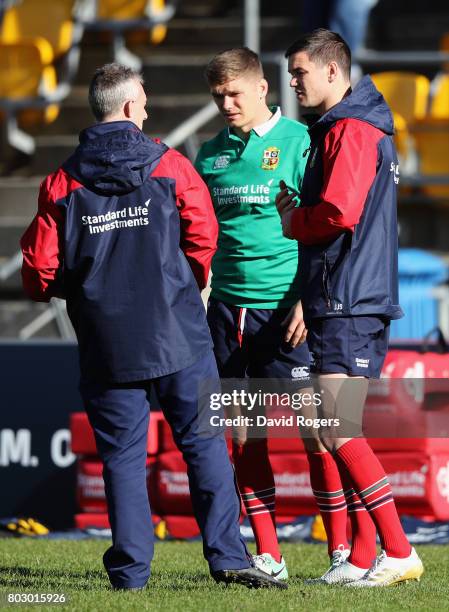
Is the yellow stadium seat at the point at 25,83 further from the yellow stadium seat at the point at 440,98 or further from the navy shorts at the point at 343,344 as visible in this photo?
the navy shorts at the point at 343,344

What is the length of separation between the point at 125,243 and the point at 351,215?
782mm

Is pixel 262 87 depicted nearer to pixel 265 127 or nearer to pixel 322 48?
pixel 265 127

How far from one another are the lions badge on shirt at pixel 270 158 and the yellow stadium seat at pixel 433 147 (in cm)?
504

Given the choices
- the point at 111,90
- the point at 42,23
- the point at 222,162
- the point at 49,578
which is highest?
the point at 111,90

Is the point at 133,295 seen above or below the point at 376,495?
above

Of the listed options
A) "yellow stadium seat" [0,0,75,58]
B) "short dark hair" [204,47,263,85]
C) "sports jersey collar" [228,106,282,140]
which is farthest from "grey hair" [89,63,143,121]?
"yellow stadium seat" [0,0,75,58]

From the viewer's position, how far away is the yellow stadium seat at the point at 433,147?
32.8 ft

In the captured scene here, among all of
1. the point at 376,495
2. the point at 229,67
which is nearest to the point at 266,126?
the point at 229,67

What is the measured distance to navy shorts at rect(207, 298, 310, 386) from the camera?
5.03 m

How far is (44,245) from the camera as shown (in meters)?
4.41

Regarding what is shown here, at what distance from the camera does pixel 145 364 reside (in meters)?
4.40

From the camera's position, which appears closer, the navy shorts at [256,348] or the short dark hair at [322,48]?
the short dark hair at [322,48]

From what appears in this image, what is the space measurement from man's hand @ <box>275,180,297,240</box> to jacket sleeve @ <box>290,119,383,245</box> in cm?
4

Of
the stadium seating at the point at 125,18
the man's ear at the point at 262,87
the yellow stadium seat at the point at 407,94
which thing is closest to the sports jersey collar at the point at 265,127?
the man's ear at the point at 262,87
